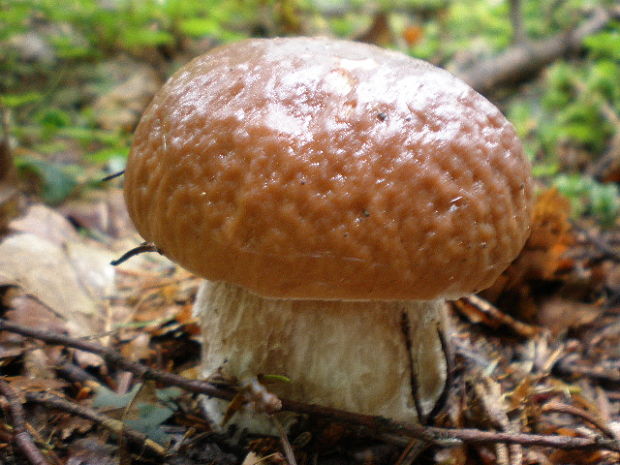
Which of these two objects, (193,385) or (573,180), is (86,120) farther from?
(573,180)

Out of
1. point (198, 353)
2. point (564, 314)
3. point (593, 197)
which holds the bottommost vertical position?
point (198, 353)

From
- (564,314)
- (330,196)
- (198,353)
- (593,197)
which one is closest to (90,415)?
(198,353)

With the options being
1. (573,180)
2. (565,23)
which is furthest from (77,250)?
(565,23)

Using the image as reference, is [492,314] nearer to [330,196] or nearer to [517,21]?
[330,196]

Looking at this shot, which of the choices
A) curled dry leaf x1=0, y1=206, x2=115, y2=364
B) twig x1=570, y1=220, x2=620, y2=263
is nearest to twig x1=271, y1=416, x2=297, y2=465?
curled dry leaf x1=0, y1=206, x2=115, y2=364

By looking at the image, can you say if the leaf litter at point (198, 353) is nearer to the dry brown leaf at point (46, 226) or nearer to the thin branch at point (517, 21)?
the dry brown leaf at point (46, 226)

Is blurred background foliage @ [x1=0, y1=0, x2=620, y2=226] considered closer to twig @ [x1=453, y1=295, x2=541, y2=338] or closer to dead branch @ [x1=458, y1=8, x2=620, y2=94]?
dead branch @ [x1=458, y1=8, x2=620, y2=94]

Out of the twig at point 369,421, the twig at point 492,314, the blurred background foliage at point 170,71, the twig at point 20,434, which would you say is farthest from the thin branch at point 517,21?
the twig at point 20,434
